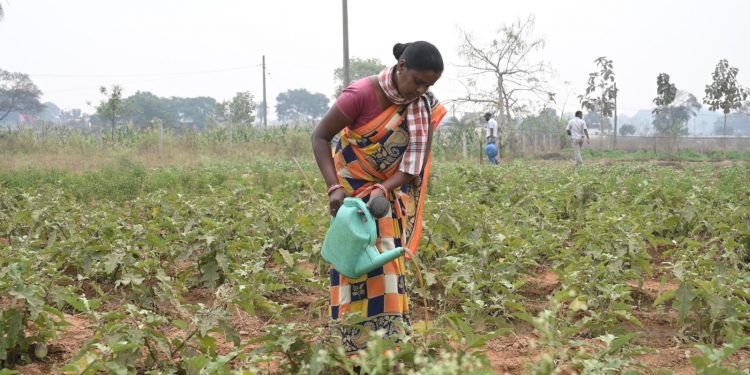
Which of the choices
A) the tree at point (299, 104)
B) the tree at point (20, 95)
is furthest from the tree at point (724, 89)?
the tree at point (299, 104)

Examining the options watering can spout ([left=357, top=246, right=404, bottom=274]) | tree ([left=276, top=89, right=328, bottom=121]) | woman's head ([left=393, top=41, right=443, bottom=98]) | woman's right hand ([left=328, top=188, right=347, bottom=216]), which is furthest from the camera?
tree ([left=276, top=89, right=328, bottom=121])


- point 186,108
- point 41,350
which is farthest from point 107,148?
point 186,108

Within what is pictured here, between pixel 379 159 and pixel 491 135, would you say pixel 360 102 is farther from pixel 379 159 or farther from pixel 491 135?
pixel 491 135

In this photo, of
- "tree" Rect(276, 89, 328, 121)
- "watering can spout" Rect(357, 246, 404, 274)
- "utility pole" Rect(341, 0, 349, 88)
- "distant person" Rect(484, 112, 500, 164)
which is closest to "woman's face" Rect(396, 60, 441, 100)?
"watering can spout" Rect(357, 246, 404, 274)

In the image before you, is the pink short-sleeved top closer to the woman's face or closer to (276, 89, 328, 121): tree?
the woman's face

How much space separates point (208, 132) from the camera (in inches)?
1057

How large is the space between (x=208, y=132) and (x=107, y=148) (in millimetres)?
4976

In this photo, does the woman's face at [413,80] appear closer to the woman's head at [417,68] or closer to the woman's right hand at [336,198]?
the woman's head at [417,68]

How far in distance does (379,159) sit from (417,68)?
0.41m

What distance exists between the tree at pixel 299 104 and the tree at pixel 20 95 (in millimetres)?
46586

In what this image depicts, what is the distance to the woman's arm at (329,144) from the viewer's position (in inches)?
115

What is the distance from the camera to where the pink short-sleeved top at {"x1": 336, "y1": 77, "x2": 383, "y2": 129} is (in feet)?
9.59

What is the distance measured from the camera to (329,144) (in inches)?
119

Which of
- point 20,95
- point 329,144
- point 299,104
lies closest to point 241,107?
point 20,95
